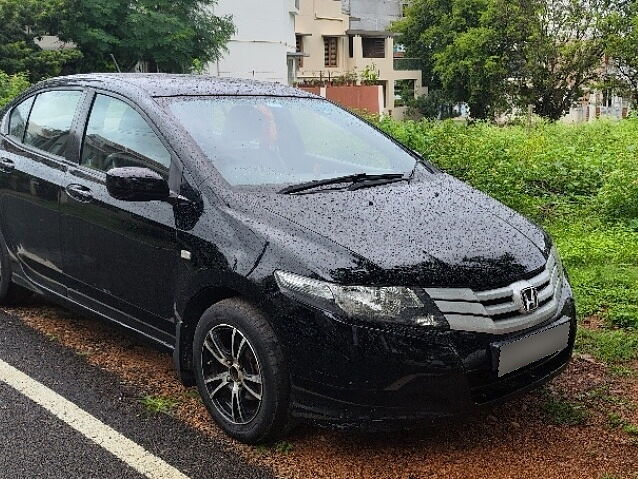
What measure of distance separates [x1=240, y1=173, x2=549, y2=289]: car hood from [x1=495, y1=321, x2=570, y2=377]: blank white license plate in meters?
0.26

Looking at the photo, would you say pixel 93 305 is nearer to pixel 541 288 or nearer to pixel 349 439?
pixel 349 439

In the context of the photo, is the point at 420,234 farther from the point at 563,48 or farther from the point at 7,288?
the point at 563,48

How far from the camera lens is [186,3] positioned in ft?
96.8

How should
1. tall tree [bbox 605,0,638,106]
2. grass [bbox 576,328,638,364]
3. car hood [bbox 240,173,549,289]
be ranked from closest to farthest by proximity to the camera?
1. car hood [bbox 240,173,549,289]
2. grass [bbox 576,328,638,364]
3. tall tree [bbox 605,0,638,106]

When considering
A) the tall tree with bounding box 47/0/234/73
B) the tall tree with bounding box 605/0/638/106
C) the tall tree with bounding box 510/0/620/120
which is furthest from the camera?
the tall tree with bounding box 510/0/620/120

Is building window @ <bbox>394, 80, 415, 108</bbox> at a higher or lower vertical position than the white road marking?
higher

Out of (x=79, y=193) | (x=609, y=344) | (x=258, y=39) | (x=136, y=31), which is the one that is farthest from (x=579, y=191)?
(x=258, y=39)

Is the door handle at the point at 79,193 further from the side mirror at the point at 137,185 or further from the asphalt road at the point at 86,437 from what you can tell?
the asphalt road at the point at 86,437

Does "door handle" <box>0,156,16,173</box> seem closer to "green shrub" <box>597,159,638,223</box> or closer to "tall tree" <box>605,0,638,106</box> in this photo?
"green shrub" <box>597,159,638,223</box>

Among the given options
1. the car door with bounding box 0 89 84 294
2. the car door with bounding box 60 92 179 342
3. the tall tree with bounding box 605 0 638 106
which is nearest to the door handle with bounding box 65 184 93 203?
the car door with bounding box 60 92 179 342

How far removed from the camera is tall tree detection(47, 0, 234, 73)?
2583 cm

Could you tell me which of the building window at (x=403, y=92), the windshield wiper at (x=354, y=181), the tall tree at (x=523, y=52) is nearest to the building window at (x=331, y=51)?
the tall tree at (x=523, y=52)

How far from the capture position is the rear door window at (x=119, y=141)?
3947mm

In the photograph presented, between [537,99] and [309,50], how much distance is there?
16.4m
